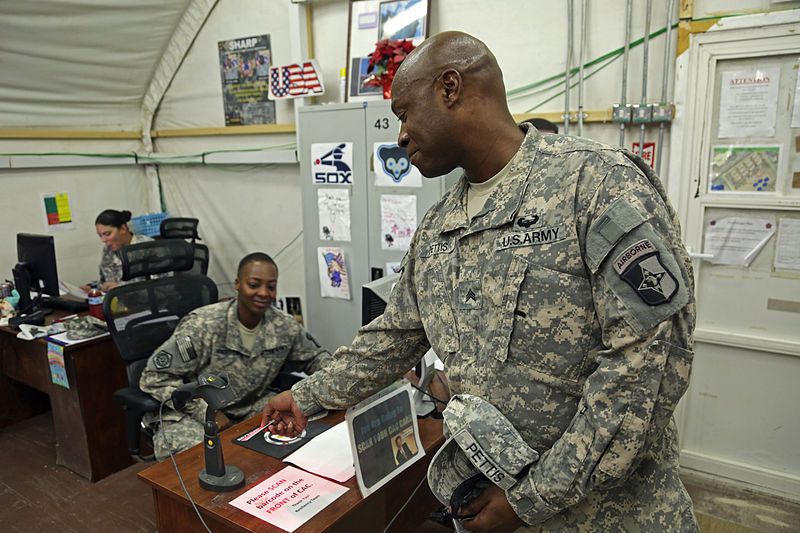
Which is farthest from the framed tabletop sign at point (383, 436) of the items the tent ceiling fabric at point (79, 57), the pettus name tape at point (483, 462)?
the tent ceiling fabric at point (79, 57)

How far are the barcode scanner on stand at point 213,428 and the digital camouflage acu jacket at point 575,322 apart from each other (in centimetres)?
66

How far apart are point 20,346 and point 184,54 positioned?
2.48 m

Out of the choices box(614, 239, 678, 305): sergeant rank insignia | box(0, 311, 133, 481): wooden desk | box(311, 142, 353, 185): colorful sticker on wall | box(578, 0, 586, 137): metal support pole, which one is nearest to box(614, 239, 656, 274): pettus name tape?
box(614, 239, 678, 305): sergeant rank insignia

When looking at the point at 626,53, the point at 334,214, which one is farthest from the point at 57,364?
the point at 626,53

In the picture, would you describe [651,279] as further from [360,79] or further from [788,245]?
[360,79]

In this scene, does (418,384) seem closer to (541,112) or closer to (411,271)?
(411,271)

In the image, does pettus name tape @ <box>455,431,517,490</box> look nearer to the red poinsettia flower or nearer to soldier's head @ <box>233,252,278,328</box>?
soldier's head @ <box>233,252,278,328</box>

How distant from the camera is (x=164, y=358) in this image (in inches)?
90.5

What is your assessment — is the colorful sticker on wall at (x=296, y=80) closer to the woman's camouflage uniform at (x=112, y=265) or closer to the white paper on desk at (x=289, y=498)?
the woman's camouflage uniform at (x=112, y=265)

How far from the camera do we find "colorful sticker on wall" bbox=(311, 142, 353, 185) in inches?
125

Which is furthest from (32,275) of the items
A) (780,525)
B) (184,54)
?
(780,525)

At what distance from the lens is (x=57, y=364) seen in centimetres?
283

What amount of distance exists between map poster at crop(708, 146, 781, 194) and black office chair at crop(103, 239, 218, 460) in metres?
2.44

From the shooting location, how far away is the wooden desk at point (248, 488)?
1.39 metres
